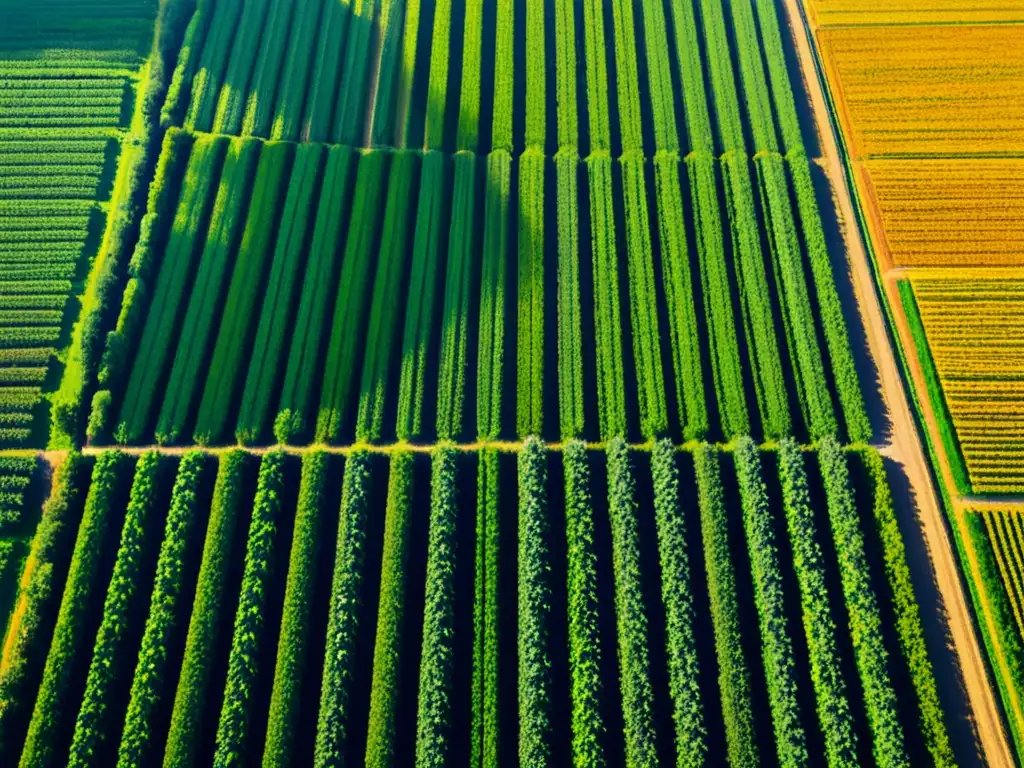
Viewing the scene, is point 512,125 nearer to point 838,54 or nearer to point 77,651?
point 838,54

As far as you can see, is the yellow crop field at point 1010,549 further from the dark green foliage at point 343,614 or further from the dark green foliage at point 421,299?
the dark green foliage at point 343,614

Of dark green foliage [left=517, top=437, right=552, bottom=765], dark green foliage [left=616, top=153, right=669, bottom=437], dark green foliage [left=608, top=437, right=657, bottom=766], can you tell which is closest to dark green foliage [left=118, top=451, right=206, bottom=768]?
dark green foliage [left=517, top=437, right=552, bottom=765]

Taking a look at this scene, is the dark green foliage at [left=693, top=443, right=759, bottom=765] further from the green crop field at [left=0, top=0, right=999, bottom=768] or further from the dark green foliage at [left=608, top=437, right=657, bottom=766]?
the dark green foliage at [left=608, top=437, right=657, bottom=766]

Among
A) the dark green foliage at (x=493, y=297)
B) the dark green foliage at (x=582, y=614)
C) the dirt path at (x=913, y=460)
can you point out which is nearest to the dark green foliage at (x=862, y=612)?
the dirt path at (x=913, y=460)

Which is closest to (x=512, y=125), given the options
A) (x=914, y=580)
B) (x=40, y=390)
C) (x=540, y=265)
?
(x=540, y=265)

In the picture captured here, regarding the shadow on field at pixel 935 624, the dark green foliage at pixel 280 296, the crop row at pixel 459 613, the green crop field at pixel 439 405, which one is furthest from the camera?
the dark green foliage at pixel 280 296

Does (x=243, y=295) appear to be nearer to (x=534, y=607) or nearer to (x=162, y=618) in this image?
(x=162, y=618)
